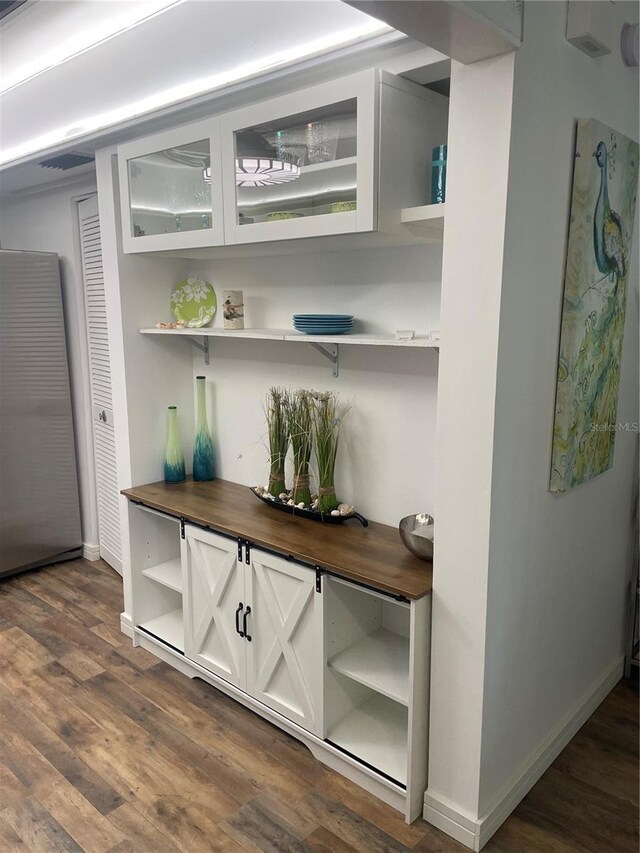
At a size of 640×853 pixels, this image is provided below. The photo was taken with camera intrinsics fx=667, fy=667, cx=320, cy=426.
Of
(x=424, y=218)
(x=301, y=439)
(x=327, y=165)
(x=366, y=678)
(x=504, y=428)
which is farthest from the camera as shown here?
(x=301, y=439)

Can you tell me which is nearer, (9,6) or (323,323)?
(9,6)

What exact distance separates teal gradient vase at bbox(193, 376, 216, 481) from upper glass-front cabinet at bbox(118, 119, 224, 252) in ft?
2.29

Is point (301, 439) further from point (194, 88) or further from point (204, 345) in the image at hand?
point (194, 88)

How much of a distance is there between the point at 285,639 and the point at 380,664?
349 mm

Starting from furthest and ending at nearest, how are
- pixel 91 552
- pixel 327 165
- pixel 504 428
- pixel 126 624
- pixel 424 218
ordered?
pixel 91 552
pixel 126 624
pixel 327 165
pixel 424 218
pixel 504 428

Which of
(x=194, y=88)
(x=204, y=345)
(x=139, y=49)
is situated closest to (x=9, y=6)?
(x=139, y=49)

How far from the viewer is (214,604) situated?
2684mm

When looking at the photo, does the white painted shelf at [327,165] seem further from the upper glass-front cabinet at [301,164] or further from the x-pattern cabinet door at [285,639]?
the x-pattern cabinet door at [285,639]

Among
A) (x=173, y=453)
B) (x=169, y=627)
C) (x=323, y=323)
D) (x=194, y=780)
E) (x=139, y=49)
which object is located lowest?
(x=194, y=780)

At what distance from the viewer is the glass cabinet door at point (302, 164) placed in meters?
1.95

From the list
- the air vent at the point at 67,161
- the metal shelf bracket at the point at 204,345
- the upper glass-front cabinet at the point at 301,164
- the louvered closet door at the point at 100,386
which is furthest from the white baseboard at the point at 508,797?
the air vent at the point at 67,161

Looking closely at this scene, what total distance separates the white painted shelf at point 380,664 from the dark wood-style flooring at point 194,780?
1.24 feet

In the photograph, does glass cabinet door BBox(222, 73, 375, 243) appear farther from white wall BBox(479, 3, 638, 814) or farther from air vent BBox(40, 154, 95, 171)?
air vent BBox(40, 154, 95, 171)

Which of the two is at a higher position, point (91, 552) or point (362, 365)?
point (362, 365)
